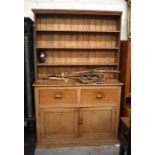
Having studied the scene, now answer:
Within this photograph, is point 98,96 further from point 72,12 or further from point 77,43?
point 72,12

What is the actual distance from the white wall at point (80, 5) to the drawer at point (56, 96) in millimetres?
1196

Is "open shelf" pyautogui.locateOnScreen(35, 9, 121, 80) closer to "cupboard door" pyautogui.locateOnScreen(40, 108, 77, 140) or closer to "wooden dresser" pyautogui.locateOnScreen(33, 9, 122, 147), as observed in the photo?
"wooden dresser" pyautogui.locateOnScreen(33, 9, 122, 147)

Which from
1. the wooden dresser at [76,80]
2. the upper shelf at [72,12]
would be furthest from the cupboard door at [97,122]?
the upper shelf at [72,12]

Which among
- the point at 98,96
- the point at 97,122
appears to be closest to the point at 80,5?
the point at 98,96

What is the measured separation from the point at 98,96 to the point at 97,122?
0.38m

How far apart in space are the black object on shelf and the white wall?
0.36 metres

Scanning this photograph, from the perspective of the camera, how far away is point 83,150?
253cm

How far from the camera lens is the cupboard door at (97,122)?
261 centimetres

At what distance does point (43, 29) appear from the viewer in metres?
2.73

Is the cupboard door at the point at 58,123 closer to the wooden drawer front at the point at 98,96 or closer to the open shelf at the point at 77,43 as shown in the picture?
the wooden drawer front at the point at 98,96

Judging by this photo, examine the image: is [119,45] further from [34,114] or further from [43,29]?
[34,114]

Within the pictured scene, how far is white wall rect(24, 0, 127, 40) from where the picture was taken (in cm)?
281
